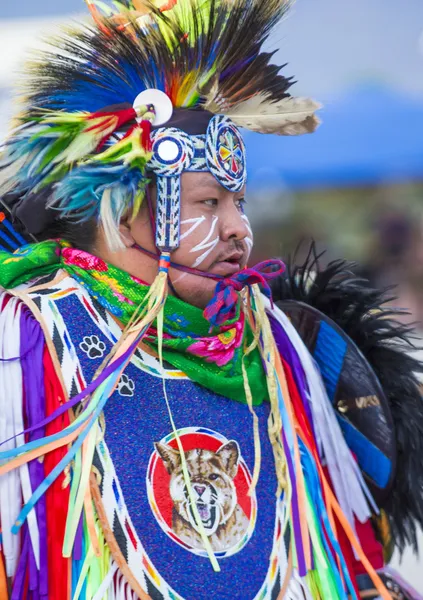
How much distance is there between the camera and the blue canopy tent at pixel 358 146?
5.22 m

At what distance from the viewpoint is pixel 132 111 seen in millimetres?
1979

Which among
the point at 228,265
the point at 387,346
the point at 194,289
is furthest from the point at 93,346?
the point at 387,346

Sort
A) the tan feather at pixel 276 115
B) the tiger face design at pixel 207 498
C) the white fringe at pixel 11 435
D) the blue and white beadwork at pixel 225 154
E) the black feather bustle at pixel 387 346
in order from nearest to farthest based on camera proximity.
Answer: the white fringe at pixel 11 435, the tiger face design at pixel 207 498, the blue and white beadwork at pixel 225 154, the tan feather at pixel 276 115, the black feather bustle at pixel 387 346

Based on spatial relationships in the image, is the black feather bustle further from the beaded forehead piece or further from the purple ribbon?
the beaded forehead piece

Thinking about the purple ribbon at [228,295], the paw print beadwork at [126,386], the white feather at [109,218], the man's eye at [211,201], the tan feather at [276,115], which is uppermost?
the tan feather at [276,115]

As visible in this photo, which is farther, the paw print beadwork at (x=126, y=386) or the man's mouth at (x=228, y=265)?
the man's mouth at (x=228, y=265)

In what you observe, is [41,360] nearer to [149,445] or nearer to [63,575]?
[149,445]

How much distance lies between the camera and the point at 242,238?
2.07 metres

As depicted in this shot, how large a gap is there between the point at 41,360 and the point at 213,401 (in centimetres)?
44

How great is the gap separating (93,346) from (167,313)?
191 mm

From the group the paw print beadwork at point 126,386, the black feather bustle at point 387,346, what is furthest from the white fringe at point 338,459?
the paw print beadwork at point 126,386

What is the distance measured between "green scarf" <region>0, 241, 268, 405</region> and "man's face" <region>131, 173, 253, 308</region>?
5 centimetres

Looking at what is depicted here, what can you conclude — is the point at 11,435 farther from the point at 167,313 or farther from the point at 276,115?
the point at 276,115

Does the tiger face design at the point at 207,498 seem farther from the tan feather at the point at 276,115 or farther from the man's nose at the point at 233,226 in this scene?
the tan feather at the point at 276,115
